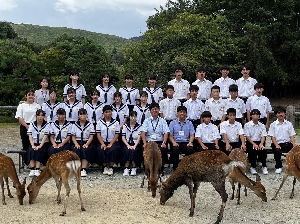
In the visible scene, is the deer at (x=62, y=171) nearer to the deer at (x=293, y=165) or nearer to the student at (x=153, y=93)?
the deer at (x=293, y=165)

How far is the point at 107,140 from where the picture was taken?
1048 centimetres

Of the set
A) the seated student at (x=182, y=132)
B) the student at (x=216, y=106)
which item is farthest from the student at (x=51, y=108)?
the student at (x=216, y=106)

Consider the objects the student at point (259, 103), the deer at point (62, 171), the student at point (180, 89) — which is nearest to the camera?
the deer at point (62, 171)

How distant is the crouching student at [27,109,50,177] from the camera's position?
396 inches

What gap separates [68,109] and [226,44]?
16444 mm

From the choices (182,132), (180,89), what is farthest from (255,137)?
(180,89)

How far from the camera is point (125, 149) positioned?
10305 mm

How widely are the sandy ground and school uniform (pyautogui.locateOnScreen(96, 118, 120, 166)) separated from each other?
1.03 m

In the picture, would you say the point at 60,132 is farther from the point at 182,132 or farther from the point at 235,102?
the point at 235,102

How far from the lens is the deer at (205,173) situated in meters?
7.05

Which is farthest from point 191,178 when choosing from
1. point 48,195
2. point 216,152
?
point 48,195

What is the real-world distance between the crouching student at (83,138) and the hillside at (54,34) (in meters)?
62.5

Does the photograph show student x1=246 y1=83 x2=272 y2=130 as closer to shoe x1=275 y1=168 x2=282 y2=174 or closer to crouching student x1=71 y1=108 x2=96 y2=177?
shoe x1=275 y1=168 x2=282 y2=174

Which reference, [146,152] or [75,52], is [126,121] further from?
[75,52]
